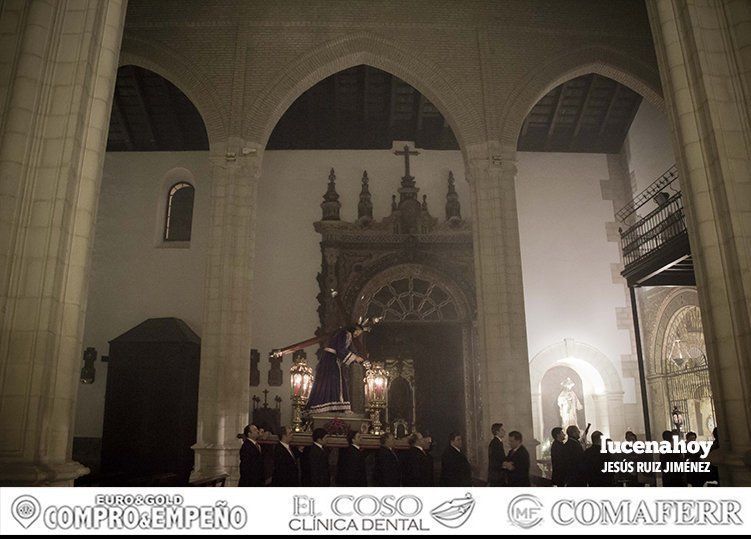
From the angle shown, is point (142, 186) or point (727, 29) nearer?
point (727, 29)

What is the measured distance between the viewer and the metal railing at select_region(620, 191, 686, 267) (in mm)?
10375

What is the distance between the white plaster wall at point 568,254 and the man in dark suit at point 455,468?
7.52 meters

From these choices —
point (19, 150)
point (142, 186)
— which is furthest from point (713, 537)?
point (142, 186)

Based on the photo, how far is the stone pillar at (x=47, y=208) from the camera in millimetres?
4180

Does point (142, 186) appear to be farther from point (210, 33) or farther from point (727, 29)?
point (727, 29)

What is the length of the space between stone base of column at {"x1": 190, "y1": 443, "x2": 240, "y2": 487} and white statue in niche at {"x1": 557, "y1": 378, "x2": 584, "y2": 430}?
26.1 ft

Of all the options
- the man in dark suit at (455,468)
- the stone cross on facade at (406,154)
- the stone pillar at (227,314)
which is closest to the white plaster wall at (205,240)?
the stone cross on facade at (406,154)

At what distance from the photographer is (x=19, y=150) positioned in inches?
182

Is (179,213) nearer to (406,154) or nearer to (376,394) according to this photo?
(406,154)

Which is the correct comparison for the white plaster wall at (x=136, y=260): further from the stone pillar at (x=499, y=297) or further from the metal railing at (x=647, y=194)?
the metal railing at (x=647, y=194)

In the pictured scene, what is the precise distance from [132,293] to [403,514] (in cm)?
1160

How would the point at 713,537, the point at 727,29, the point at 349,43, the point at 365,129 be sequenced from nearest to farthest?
the point at 713,537 → the point at 727,29 → the point at 349,43 → the point at 365,129

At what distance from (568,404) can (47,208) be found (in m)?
12.1

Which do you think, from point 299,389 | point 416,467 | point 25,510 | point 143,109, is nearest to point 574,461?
point 416,467
